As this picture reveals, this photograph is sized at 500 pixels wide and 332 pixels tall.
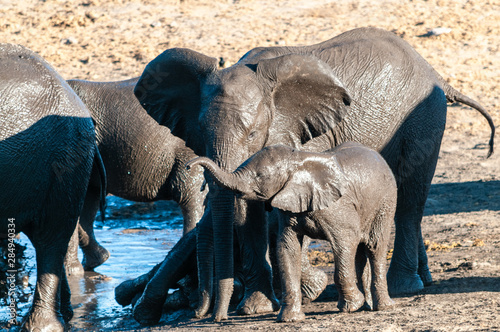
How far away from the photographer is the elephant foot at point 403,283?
5.43m

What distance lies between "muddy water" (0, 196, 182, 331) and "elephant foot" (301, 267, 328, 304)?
4.08ft

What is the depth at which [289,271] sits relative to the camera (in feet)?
14.5

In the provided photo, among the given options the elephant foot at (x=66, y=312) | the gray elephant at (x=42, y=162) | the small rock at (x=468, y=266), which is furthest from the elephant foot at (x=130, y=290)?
the small rock at (x=468, y=266)

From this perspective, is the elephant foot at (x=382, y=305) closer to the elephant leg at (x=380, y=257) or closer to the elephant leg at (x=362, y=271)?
the elephant leg at (x=380, y=257)

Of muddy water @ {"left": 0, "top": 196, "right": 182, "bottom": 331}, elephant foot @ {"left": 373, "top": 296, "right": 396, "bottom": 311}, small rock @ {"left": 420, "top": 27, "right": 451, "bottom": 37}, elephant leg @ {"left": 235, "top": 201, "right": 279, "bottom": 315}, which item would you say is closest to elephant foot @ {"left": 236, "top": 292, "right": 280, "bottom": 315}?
elephant leg @ {"left": 235, "top": 201, "right": 279, "bottom": 315}

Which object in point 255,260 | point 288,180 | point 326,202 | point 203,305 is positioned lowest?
point 203,305

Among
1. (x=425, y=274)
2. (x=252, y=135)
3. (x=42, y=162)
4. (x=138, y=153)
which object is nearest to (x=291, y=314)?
(x=252, y=135)

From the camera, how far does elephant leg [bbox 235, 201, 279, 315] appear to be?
4926 mm

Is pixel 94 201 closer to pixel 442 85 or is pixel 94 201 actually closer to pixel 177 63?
pixel 177 63

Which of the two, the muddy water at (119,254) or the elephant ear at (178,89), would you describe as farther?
the muddy water at (119,254)

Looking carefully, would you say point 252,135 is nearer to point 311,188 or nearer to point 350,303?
point 311,188

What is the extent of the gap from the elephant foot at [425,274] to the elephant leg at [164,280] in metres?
1.60

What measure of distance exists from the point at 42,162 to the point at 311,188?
5.62ft

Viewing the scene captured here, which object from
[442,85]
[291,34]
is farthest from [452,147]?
[442,85]
